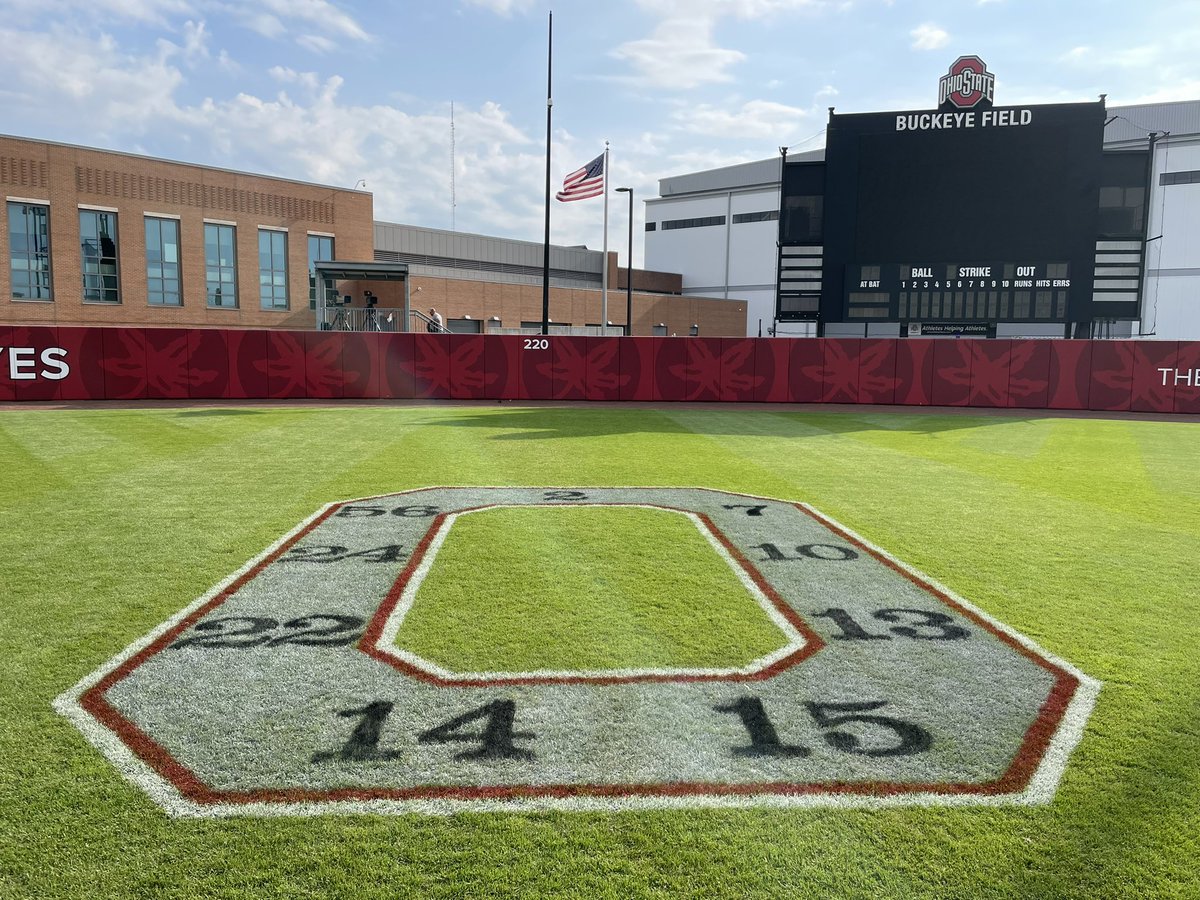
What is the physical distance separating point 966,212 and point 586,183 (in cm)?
1371

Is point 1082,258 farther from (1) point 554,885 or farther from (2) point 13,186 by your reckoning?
(2) point 13,186

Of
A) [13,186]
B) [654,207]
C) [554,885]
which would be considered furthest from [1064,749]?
[654,207]

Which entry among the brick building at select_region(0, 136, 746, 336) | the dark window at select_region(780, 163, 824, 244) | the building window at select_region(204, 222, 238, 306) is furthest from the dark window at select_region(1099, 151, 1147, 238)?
the building window at select_region(204, 222, 238, 306)

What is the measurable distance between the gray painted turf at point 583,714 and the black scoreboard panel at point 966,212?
70.6 ft

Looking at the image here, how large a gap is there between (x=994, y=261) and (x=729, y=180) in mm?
44737

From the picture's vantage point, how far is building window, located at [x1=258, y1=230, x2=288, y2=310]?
47.3 m

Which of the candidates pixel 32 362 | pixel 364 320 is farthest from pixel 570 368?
pixel 364 320

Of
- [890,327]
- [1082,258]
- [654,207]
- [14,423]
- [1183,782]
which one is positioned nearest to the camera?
[1183,782]

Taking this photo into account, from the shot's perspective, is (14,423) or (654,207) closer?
(14,423)

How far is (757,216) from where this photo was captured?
215 ft

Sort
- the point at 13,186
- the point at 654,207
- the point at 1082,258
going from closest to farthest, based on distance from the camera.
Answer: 1. the point at 1082,258
2. the point at 13,186
3. the point at 654,207

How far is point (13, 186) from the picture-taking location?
40.3 meters

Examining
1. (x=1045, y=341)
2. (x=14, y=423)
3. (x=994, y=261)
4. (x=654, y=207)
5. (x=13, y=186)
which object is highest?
(x=654, y=207)

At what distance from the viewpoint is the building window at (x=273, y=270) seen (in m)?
47.3
